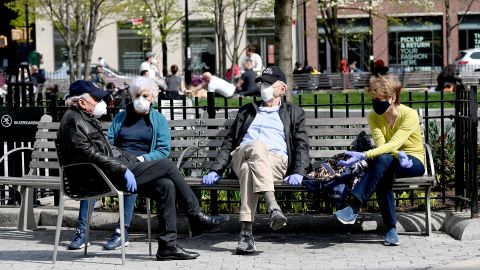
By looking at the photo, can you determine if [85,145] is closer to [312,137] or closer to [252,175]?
[252,175]

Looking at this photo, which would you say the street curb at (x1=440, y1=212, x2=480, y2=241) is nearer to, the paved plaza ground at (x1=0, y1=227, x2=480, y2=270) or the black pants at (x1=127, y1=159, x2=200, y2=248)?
the paved plaza ground at (x1=0, y1=227, x2=480, y2=270)

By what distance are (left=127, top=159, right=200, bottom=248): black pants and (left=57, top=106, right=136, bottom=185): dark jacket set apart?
197 mm

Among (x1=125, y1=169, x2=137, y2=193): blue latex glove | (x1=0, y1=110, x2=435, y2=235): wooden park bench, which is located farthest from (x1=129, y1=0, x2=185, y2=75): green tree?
(x1=125, y1=169, x2=137, y2=193): blue latex glove

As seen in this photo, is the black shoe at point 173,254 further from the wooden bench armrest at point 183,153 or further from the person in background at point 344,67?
the person in background at point 344,67

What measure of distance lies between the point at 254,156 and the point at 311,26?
4816cm

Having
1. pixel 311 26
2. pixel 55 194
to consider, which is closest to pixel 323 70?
pixel 311 26

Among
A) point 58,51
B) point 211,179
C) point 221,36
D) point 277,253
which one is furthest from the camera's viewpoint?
point 58,51

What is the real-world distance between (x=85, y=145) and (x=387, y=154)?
8.29 feet

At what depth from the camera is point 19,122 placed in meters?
11.5

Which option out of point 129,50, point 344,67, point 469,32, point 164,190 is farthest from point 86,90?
point 129,50

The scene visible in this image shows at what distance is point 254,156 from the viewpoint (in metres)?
9.31

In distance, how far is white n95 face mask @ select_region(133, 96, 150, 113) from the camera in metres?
9.48

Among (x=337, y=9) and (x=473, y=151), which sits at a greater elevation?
(x=337, y=9)

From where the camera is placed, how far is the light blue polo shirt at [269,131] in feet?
32.0
